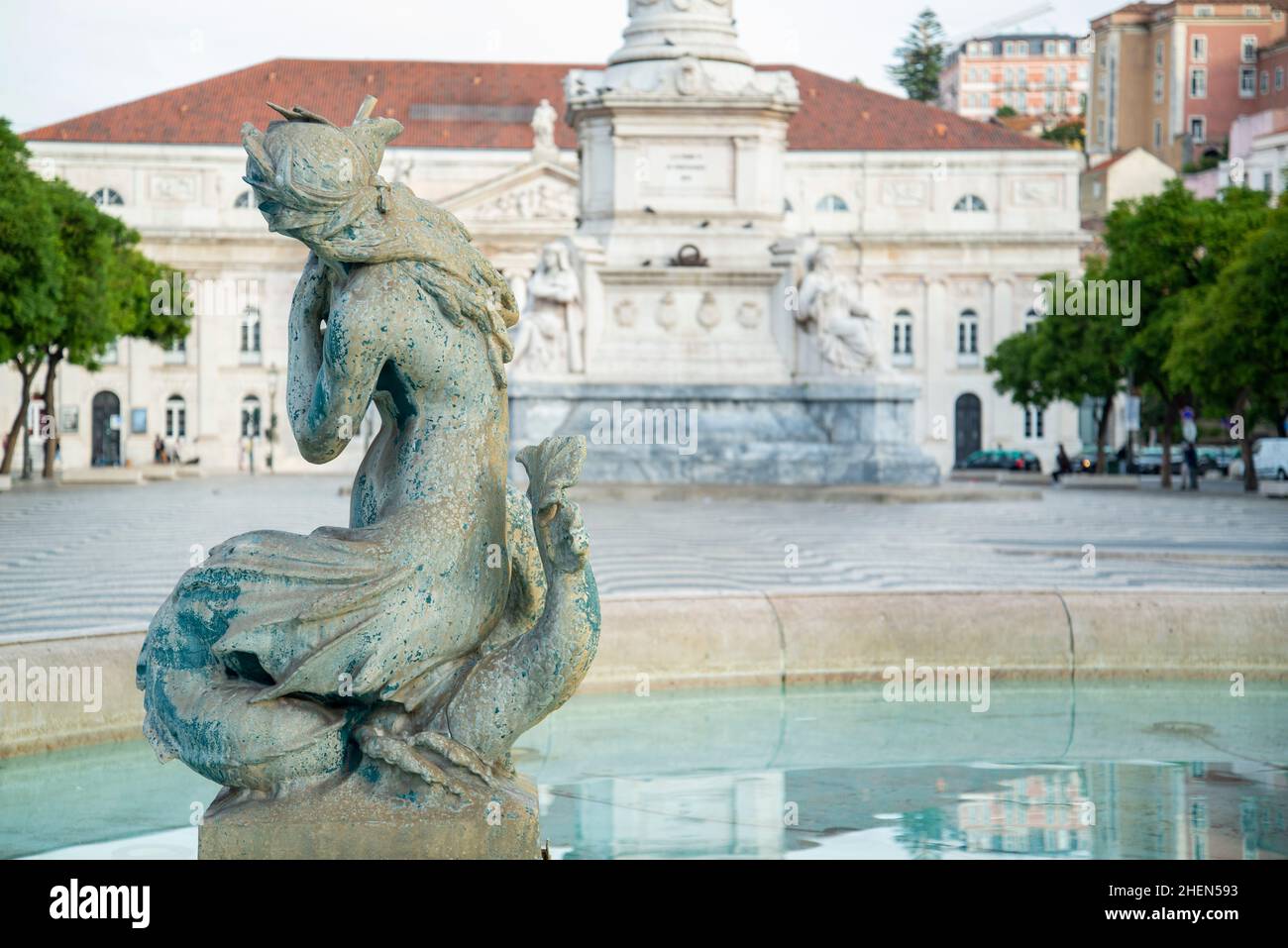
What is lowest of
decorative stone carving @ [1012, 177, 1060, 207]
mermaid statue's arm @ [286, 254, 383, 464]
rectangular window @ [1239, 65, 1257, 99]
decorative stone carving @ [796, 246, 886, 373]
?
mermaid statue's arm @ [286, 254, 383, 464]

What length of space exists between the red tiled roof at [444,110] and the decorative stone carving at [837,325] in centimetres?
5461

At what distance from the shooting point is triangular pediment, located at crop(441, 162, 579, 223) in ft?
259

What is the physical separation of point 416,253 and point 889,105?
266ft

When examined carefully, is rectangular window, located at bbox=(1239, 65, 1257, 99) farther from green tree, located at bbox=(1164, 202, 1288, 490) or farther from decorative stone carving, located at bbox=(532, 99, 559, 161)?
green tree, located at bbox=(1164, 202, 1288, 490)

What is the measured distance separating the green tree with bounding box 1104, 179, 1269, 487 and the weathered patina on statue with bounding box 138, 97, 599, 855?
129 feet

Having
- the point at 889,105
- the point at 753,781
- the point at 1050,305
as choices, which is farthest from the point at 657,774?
the point at 889,105

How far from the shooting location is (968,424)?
8581 centimetres

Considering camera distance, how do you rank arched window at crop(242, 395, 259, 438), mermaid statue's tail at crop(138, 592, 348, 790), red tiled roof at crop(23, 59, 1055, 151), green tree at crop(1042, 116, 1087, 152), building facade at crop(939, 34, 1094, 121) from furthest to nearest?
building facade at crop(939, 34, 1094, 121) → green tree at crop(1042, 116, 1087, 152) → arched window at crop(242, 395, 259, 438) → red tiled roof at crop(23, 59, 1055, 151) → mermaid statue's tail at crop(138, 592, 348, 790)

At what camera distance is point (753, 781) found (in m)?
6.67

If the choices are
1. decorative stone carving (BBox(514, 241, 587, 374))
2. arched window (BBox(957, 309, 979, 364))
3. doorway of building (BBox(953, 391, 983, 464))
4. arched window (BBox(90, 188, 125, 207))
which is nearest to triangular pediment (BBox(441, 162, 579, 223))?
arched window (BBox(90, 188, 125, 207))

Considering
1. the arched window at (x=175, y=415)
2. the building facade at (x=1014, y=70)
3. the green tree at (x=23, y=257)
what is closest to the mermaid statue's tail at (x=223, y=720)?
the green tree at (x=23, y=257)

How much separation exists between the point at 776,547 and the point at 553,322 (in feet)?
33.1
